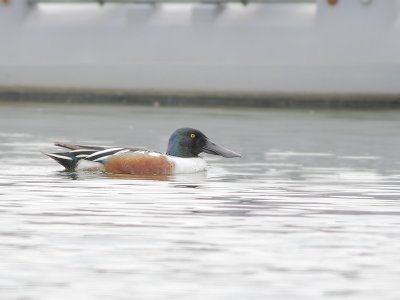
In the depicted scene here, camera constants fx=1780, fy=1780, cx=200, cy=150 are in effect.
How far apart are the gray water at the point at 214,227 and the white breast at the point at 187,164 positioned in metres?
0.14

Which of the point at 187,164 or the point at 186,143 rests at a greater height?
the point at 186,143

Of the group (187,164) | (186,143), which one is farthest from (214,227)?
(186,143)

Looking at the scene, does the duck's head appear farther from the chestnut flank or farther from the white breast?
the chestnut flank

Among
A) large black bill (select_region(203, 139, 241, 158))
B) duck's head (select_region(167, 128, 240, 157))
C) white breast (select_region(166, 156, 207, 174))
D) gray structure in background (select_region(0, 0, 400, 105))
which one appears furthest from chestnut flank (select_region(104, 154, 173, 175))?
gray structure in background (select_region(0, 0, 400, 105))

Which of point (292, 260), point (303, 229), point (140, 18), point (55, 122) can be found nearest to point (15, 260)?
point (292, 260)

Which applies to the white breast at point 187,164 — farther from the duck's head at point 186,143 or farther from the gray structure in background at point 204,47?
the gray structure in background at point 204,47

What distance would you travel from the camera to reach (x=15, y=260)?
930 centimetres

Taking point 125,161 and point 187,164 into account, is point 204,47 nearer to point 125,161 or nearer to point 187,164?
point 187,164

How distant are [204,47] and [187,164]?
1440 centimetres

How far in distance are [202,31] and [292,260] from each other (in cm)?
2015

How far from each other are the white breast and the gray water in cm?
14

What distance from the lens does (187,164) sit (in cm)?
1516

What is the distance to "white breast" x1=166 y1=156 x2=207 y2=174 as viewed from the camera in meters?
15.0

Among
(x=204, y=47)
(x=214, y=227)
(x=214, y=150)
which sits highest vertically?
(x=204, y=47)
